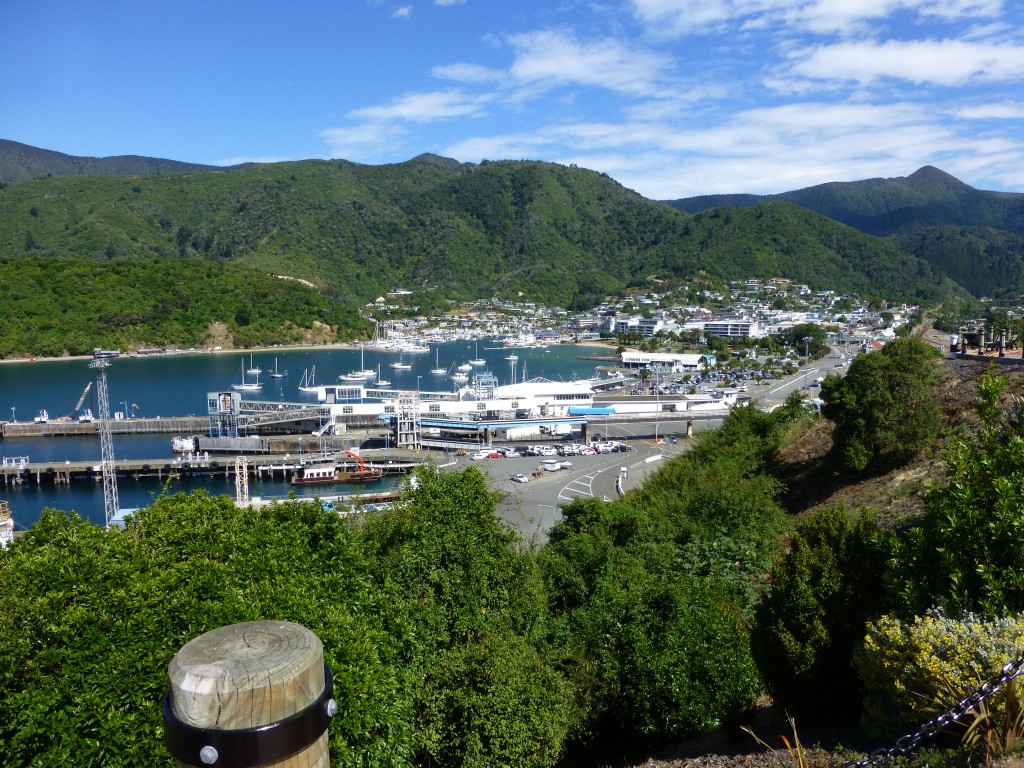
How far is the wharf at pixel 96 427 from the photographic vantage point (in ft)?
65.1

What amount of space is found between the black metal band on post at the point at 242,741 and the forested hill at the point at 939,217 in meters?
71.0

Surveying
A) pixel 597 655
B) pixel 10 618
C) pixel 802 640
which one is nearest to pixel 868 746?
pixel 802 640

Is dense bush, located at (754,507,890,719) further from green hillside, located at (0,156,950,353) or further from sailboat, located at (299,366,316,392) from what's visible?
green hillside, located at (0,156,950,353)

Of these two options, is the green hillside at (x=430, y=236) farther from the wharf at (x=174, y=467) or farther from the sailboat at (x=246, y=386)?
the wharf at (x=174, y=467)

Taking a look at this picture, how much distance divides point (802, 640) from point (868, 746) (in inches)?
27.2

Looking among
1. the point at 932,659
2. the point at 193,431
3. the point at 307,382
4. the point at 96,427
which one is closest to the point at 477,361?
the point at 307,382

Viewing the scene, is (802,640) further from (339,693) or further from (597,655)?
(339,693)

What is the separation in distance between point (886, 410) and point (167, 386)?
86.1 feet

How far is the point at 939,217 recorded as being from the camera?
96.4 metres

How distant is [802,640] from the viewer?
317 cm

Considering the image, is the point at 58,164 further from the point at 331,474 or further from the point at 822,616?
the point at 822,616

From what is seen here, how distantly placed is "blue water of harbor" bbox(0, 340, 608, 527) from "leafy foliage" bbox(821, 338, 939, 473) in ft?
20.7

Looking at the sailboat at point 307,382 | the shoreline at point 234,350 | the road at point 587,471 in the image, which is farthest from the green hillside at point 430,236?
the road at point 587,471

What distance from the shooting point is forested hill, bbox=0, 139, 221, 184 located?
358ft
